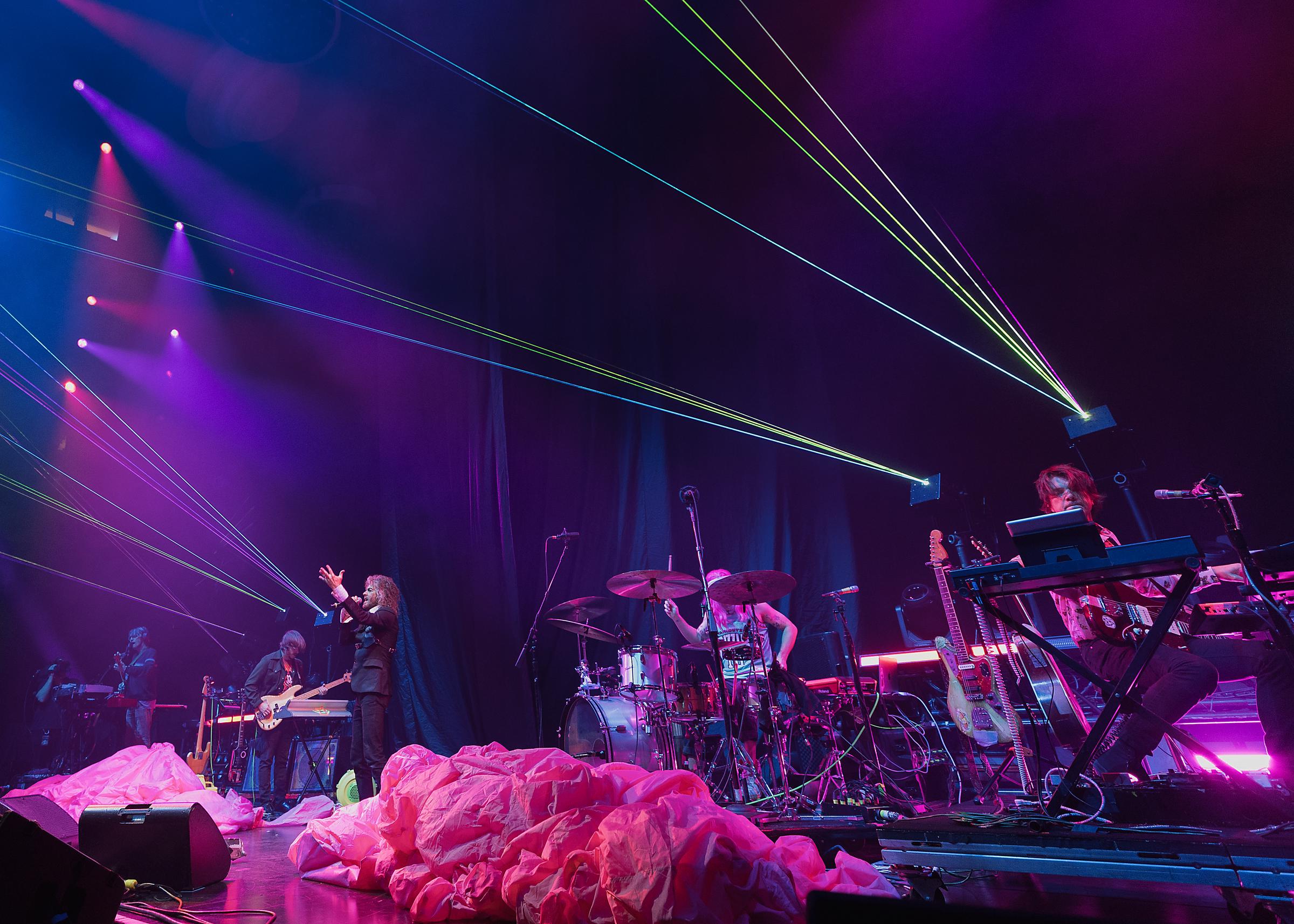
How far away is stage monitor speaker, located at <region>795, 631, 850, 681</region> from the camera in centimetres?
611

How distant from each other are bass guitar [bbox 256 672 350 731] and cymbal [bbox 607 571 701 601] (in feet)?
9.59

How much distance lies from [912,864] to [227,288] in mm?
9928

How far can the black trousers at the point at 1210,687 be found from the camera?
2852mm

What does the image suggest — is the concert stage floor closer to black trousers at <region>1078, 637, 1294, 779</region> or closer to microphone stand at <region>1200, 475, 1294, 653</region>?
black trousers at <region>1078, 637, 1294, 779</region>

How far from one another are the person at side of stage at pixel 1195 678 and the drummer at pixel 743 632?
2.23 metres

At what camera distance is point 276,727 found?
6.27m

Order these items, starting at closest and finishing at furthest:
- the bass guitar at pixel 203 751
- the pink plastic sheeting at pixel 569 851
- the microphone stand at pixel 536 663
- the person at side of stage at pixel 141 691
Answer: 1. the pink plastic sheeting at pixel 569 851
2. the microphone stand at pixel 536 663
3. the bass guitar at pixel 203 751
4. the person at side of stage at pixel 141 691

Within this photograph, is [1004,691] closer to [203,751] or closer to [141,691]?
[203,751]

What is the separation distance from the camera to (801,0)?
20.7ft

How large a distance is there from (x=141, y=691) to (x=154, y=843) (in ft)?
22.5

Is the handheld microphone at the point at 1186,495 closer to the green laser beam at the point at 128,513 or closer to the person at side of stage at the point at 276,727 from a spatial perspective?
the person at side of stage at the point at 276,727

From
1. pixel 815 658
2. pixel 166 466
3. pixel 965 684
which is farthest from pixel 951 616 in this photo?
pixel 166 466

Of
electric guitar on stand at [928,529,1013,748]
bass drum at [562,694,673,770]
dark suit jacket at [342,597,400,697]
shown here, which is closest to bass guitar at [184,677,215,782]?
dark suit jacket at [342,597,400,697]

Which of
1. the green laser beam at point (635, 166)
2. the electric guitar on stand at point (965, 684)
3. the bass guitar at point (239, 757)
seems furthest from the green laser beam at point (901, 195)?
the bass guitar at point (239, 757)
